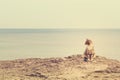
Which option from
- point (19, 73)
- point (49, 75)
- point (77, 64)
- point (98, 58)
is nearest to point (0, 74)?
point (19, 73)

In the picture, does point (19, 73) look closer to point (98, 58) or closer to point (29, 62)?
point (29, 62)

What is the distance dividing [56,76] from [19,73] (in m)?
2.20

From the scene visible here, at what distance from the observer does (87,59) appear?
2347 centimetres

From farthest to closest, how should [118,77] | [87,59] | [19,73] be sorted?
[87,59] < [19,73] < [118,77]

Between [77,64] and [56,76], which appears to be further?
[77,64]

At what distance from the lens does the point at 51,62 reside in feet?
78.1

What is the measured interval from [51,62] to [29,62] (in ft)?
4.65

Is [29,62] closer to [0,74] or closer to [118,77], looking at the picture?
[0,74]

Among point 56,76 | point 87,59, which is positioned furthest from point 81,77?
point 87,59

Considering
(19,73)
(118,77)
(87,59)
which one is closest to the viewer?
(118,77)

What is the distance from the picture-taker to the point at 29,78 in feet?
68.3

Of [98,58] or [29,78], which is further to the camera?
[98,58]

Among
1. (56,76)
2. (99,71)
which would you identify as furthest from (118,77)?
(56,76)

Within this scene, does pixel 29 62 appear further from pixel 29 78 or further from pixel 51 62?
pixel 29 78
